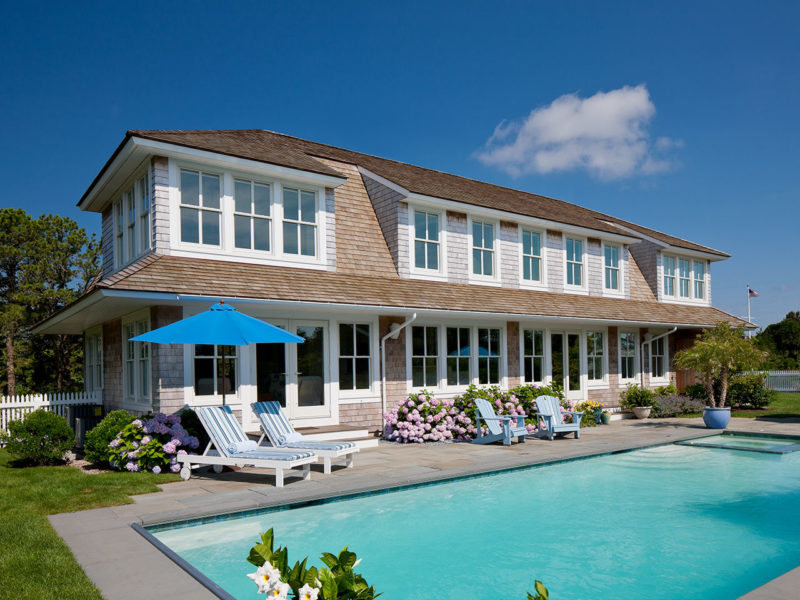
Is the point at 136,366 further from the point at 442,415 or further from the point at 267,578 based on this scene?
the point at 267,578

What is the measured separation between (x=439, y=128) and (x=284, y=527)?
15.2 m

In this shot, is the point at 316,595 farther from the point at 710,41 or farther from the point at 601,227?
the point at 601,227

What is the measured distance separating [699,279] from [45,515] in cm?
2369

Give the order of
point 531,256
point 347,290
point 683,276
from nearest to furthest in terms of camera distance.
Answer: point 347,290, point 531,256, point 683,276

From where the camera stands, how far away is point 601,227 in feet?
64.0

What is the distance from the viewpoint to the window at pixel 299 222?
43.2 ft

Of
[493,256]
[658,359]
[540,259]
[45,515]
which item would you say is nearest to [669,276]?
[658,359]

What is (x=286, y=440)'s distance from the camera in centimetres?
1012

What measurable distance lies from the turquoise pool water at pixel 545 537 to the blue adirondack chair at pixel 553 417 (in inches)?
150

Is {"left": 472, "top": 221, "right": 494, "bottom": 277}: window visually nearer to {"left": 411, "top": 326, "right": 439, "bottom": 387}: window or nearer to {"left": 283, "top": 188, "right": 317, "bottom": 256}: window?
{"left": 411, "top": 326, "right": 439, "bottom": 387}: window

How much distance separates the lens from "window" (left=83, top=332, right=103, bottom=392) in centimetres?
1549

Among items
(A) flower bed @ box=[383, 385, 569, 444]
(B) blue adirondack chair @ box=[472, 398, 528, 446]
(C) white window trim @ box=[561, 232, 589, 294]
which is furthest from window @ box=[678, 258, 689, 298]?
(B) blue adirondack chair @ box=[472, 398, 528, 446]

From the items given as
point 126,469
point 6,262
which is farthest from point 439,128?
point 6,262

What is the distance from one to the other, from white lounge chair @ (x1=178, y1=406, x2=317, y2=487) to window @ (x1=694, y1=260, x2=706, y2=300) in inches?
779
